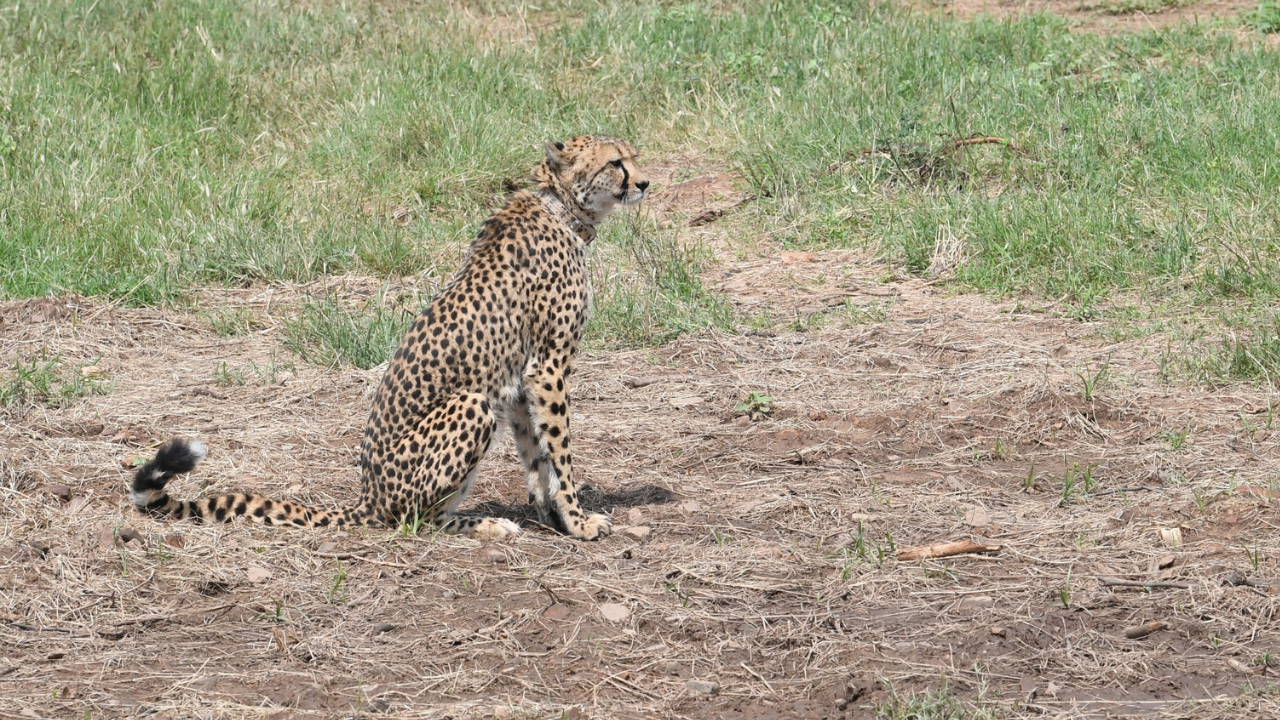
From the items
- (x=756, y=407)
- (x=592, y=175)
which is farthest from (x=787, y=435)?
(x=592, y=175)

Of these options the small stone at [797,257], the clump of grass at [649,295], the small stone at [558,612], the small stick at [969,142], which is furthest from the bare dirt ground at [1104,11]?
the small stone at [558,612]

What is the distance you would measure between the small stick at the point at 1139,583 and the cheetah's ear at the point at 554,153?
2075 mm

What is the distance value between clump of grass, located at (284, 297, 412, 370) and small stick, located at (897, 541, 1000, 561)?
8.58ft

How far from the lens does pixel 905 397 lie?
545cm

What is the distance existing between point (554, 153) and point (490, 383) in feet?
2.63

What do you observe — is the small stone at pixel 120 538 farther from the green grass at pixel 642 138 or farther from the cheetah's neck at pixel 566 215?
the green grass at pixel 642 138

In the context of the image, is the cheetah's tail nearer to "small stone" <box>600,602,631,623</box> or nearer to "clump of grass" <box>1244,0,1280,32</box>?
"small stone" <box>600,602,631,623</box>

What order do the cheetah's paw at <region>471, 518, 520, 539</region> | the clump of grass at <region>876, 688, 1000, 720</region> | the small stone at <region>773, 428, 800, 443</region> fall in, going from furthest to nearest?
the small stone at <region>773, 428, 800, 443</region> < the cheetah's paw at <region>471, 518, 520, 539</region> < the clump of grass at <region>876, 688, 1000, 720</region>

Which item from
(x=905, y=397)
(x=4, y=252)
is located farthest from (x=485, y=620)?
(x=4, y=252)

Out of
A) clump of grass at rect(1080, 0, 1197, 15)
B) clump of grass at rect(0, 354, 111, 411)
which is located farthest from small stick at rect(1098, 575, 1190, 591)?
clump of grass at rect(1080, 0, 1197, 15)

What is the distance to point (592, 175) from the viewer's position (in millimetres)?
4711

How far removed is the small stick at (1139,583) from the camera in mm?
3758

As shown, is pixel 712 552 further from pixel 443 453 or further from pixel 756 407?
pixel 756 407

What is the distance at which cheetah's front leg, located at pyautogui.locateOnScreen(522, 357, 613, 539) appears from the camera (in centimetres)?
448
